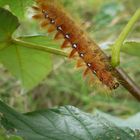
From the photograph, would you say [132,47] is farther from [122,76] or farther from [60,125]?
[60,125]

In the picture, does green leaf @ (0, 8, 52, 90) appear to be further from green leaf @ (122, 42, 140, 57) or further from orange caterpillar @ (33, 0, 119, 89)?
green leaf @ (122, 42, 140, 57)

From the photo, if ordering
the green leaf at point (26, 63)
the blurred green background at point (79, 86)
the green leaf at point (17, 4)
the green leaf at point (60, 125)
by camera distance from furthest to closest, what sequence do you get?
1. the blurred green background at point (79, 86)
2. the green leaf at point (26, 63)
3. the green leaf at point (17, 4)
4. the green leaf at point (60, 125)

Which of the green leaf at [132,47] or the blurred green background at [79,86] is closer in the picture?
the green leaf at [132,47]

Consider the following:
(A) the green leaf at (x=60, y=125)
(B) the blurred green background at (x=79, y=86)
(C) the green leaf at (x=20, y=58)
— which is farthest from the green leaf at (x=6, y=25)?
(B) the blurred green background at (x=79, y=86)

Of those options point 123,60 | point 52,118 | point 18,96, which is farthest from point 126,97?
point 52,118

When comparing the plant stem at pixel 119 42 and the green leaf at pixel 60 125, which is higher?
the plant stem at pixel 119 42

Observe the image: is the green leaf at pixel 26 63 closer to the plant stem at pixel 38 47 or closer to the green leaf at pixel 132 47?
the plant stem at pixel 38 47
